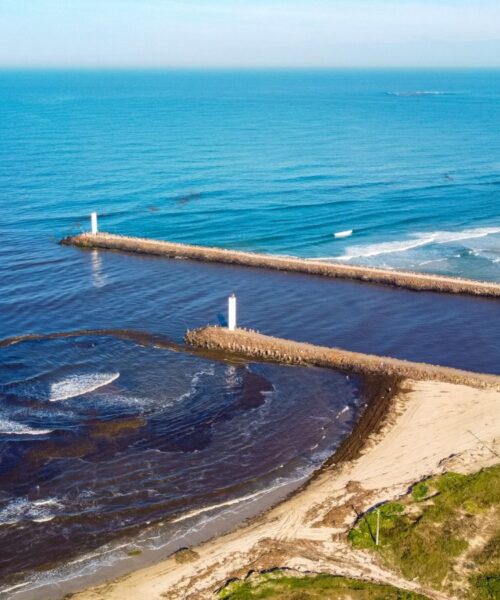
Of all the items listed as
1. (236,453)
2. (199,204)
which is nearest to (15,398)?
(236,453)

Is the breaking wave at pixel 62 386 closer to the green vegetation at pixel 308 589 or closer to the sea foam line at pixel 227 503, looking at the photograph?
the sea foam line at pixel 227 503

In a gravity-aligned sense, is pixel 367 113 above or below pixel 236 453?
above

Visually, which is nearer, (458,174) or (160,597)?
(160,597)

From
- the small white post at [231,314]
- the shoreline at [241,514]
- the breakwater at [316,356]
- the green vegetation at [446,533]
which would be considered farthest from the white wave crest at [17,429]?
the green vegetation at [446,533]

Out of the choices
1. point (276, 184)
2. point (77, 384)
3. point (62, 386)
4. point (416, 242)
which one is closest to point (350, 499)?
point (77, 384)

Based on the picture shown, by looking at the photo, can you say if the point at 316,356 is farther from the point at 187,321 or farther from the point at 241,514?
the point at 241,514

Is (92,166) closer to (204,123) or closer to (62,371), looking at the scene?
(204,123)
